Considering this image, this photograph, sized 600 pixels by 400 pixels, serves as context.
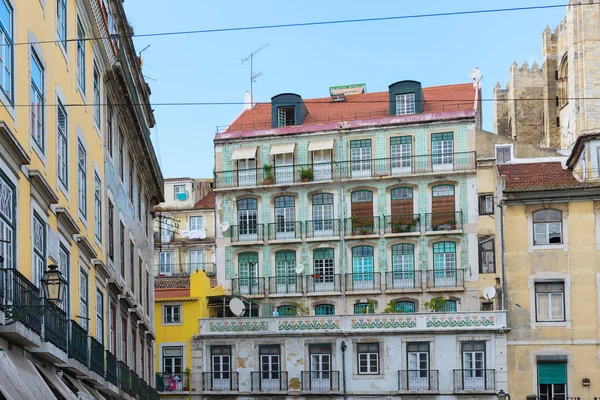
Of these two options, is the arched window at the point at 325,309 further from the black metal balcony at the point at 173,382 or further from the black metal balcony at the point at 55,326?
the black metal balcony at the point at 55,326

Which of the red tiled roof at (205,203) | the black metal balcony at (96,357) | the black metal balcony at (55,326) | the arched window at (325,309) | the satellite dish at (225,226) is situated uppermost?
the red tiled roof at (205,203)

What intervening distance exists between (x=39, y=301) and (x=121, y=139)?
1610 cm

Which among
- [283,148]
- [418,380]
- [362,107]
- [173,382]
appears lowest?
[173,382]

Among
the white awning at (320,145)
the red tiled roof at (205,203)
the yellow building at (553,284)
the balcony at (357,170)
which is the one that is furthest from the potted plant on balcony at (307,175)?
the red tiled roof at (205,203)

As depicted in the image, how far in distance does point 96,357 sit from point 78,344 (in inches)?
101

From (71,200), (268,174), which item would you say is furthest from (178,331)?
(71,200)

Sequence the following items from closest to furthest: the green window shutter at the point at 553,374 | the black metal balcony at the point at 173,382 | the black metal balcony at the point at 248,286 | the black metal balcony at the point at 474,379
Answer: the green window shutter at the point at 553,374
the black metal balcony at the point at 474,379
the black metal balcony at the point at 173,382
the black metal balcony at the point at 248,286

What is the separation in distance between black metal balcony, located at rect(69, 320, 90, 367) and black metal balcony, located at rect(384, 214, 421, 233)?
3896 cm

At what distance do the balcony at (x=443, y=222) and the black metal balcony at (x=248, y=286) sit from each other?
8.97 m

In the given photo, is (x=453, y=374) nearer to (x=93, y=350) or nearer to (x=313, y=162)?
(x=313, y=162)

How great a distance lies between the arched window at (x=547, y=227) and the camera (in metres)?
52.1

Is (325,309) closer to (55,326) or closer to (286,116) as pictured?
(286,116)

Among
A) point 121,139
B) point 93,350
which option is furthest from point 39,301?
point 121,139

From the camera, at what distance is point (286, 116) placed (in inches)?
2613
